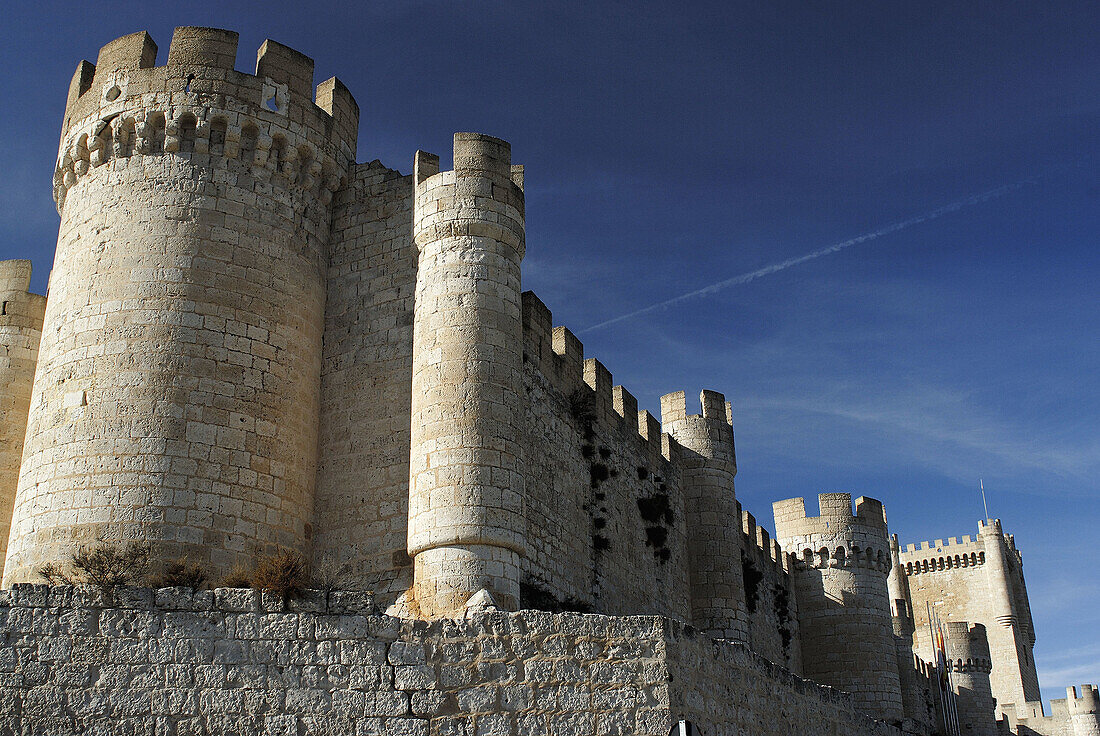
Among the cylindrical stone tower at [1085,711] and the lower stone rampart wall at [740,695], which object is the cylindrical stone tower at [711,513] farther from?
the cylindrical stone tower at [1085,711]

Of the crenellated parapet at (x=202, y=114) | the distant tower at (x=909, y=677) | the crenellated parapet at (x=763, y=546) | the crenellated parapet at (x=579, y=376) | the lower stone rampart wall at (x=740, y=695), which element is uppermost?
the crenellated parapet at (x=202, y=114)

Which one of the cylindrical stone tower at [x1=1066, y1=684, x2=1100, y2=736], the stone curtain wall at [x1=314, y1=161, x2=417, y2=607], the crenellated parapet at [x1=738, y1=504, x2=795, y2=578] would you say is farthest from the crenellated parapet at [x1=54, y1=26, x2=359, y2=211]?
the cylindrical stone tower at [x1=1066, y1=684, x2=1100, y2=736]

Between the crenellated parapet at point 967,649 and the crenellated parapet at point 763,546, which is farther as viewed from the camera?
the crenellated parapet at point 967,649

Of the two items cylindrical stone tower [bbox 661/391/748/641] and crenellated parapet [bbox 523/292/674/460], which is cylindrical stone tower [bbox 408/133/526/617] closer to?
crenellated parapet [bbox 523/292/674/460]

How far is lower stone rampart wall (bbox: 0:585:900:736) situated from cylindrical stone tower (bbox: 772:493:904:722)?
52.2ft

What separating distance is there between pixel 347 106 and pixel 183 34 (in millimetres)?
2298

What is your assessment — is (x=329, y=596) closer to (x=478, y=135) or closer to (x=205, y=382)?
(x=205, y=382)

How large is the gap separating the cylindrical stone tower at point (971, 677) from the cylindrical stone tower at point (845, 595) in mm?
10486

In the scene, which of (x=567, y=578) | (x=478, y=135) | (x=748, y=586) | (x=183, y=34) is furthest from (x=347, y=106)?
(x=748, y=586)


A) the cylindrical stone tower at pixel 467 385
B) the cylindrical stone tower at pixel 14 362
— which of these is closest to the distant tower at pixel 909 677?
the cylindrical stone tower at pixel 467 385

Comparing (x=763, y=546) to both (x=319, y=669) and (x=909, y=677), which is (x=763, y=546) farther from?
(x=319, y=669)

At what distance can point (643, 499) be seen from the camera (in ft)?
59.2

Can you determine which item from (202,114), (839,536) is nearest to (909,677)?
(839,536)

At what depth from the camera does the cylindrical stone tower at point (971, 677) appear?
1326 inches
